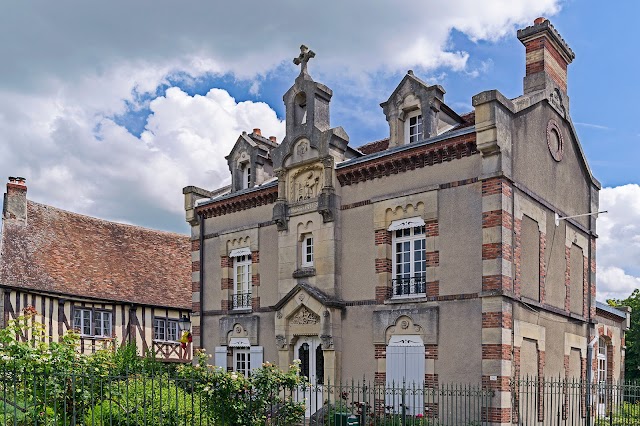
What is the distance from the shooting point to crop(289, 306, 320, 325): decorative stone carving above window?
15789 millimetres

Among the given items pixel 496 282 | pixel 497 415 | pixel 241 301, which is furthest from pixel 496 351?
pixel 241 301

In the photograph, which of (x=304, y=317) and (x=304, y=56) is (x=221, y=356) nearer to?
(x=304, y=317)

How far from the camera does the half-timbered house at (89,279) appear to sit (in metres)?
21.1

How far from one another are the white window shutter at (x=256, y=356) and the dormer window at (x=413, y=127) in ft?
22.1

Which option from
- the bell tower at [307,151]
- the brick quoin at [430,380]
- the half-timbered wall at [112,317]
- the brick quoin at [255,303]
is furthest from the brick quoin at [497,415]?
the half-timbered wall at [112,317]

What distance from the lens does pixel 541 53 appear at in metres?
15.7

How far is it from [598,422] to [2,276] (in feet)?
57.0

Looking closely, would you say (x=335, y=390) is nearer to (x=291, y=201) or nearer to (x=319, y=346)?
(x=319, y=346)

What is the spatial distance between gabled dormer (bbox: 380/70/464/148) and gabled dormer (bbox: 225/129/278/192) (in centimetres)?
493

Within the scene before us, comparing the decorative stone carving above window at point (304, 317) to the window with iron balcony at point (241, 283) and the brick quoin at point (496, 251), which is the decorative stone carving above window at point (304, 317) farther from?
the brick quoin at point (496, 251)

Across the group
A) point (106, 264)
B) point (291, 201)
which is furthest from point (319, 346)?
point (106, 264)

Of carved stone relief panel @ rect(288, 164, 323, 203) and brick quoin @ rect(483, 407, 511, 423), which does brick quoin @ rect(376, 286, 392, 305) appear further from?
brick quoin @ rect(483, 407, 511, 423)

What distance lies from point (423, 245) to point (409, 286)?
3.17ft

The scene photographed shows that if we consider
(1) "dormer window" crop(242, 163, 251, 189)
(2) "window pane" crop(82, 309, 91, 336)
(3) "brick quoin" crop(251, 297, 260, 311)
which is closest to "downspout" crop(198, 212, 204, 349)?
(1) "dormer window" crop(242, 163, 251, 189)
